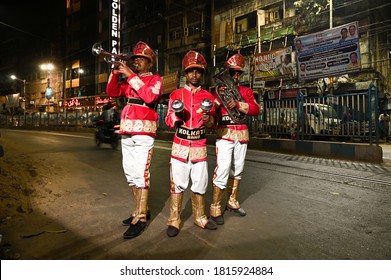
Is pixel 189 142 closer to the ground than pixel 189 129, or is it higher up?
closer to the ground

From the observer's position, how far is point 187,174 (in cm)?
315

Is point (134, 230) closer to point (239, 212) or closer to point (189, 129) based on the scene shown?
point (189, 129)

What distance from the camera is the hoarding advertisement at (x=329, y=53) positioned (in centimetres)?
1212

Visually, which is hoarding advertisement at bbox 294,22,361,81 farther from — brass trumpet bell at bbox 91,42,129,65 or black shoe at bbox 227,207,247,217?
brass trumpet bell at bbox 91,42,129,65

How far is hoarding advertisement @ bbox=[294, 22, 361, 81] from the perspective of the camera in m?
12.1

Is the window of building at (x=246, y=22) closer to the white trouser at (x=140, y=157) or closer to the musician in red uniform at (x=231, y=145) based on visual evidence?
the musician in red uniform at (x=231, y=145)

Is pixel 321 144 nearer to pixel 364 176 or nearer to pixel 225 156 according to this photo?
pixel 364 176

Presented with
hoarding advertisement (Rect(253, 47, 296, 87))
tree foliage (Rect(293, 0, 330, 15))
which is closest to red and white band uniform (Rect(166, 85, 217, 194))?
hoarding advertisement (Rect(253, 47, 296, 87))

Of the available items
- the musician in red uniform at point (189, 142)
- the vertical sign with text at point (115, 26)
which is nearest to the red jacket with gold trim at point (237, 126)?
the musician in red uniform at point (189, 142)

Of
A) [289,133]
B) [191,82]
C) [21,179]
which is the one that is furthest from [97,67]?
[191,82]

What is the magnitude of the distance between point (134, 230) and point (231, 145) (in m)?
1.48

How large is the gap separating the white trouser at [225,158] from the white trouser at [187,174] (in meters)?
0.35

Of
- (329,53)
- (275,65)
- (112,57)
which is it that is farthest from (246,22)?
(112,57)

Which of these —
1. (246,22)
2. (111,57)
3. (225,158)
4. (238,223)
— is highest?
(246,22)
